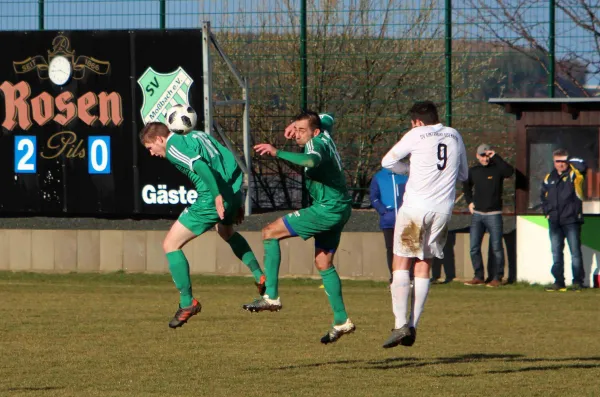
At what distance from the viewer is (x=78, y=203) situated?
22.7 metres

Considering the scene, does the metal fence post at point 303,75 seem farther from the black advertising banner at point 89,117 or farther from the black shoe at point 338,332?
the black shoe at point 338,332

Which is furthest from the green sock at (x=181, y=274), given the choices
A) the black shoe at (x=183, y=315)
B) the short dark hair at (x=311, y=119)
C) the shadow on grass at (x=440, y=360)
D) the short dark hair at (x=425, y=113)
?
the short dark hair at (x=425, y=113)

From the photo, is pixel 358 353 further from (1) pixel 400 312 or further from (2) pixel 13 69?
(2) pixel 13 69

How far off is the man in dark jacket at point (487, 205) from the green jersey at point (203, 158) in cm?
904

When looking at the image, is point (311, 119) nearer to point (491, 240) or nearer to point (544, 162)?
point (491, 240)

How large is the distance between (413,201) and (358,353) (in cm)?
→ 260

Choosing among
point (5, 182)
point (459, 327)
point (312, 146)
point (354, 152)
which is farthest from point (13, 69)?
point (312, 146)

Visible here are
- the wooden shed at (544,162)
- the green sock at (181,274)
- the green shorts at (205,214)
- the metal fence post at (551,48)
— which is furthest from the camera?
the metal fence post at (551,48)

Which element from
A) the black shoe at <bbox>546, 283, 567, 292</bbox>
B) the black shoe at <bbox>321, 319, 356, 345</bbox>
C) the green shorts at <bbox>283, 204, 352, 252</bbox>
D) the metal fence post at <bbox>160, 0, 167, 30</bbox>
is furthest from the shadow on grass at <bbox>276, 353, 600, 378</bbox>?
the metal fence post at <bbox>160, 0, 167, 30</bbox>

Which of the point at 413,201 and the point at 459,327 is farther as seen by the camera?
the point at 459,327

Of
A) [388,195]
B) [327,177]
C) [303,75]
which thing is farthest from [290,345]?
[303,75]

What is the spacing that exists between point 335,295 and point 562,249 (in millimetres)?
8646

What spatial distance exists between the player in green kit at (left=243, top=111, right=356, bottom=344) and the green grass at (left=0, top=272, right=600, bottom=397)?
1.95 feet

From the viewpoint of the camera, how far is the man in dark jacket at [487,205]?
67.1 feet
